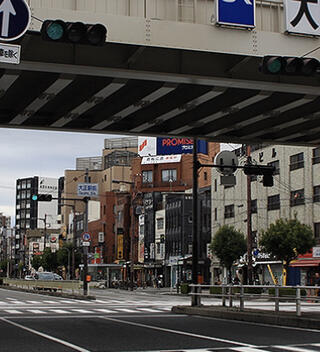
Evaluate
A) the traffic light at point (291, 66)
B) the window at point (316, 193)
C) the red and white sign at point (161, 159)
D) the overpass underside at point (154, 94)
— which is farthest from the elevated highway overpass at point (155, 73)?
the red and white sign at point (161, 159)

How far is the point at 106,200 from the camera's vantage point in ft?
368

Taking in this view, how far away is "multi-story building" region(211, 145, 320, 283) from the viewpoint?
54.2 metres

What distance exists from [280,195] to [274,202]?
151cm

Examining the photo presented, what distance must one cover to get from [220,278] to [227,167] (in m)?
45.9

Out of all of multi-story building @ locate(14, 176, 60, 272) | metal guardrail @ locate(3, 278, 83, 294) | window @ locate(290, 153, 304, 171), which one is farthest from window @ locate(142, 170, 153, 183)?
multi-story building @ locate(14, 176, 60, 272)

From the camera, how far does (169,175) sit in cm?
10581

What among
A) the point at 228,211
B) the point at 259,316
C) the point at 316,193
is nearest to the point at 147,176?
the point at 228,211

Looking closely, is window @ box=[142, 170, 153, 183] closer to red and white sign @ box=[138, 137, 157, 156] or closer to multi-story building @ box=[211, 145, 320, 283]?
red and white sign @ box=[138, 137, 157, 156]

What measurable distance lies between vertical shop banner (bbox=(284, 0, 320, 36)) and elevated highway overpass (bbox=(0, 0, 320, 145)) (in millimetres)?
292

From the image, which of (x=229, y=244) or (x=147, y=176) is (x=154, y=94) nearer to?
(x=229, y=244)

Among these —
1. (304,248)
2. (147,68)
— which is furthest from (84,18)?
(304,248)

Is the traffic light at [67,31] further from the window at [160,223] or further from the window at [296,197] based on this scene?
A: the window at [160,223]

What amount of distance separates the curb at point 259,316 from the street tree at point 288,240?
930 inches

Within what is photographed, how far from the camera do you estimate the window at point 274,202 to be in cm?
5938
